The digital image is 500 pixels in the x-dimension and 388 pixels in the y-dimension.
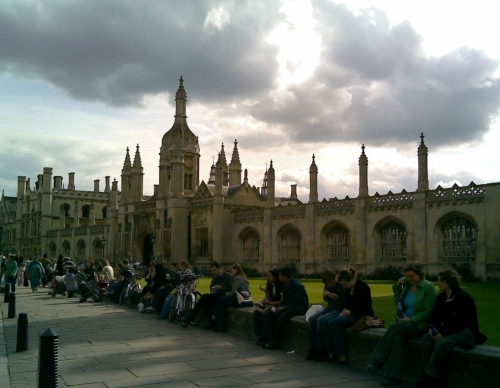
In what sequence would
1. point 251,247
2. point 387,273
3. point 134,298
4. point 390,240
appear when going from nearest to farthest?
point 134,298
point 387,273
point 390,240
point 251,247

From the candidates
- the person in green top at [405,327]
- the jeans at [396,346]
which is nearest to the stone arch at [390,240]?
the person in green top at [405,327]

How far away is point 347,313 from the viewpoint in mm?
8383

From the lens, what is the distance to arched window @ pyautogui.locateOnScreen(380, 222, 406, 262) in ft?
97.3

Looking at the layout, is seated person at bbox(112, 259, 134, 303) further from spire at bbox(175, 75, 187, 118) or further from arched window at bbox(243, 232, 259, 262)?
spire at bbox(175, 75, 187, 118)

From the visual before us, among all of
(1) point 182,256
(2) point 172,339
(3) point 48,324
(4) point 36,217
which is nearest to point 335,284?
(2) point 172,339

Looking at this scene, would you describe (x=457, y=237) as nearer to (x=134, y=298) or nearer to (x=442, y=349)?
(x=134, y=298)

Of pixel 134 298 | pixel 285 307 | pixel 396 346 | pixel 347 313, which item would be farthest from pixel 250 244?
pixel 396 346

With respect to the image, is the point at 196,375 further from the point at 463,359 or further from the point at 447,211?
the point at 447,211

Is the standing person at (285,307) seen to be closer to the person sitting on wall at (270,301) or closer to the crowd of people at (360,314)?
the crowd of people at (360,314)

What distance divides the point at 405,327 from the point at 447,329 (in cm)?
64

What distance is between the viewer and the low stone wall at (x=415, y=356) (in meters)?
6.08

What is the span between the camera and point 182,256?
140 feet

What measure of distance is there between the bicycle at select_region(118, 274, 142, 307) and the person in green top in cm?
1149

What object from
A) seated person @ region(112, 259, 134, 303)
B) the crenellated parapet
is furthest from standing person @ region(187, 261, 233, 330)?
the crenellated parapet
